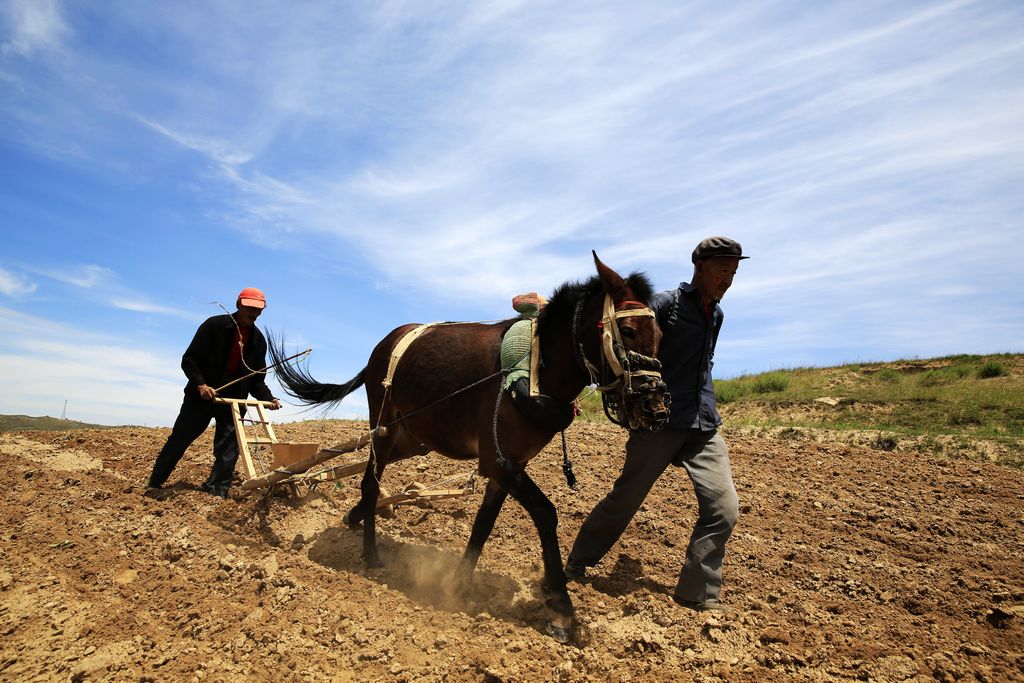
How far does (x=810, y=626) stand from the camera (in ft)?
14.4

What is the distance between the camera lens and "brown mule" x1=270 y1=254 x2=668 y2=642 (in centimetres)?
425

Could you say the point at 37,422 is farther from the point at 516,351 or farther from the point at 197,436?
the point at 516,351

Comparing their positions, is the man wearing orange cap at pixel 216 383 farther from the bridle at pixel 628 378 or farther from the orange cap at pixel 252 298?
the bridle at pixel 628 378

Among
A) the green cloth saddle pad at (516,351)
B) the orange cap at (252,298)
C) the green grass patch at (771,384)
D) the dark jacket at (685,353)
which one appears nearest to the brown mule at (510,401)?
the green cloth saddle pad at (516,351)

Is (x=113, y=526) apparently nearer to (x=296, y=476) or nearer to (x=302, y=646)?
(x=296, y=476)

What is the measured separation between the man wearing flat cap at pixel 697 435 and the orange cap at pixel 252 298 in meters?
4.34

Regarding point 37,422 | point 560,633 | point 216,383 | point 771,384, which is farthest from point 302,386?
point 771,384

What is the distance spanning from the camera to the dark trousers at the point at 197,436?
7.11 m

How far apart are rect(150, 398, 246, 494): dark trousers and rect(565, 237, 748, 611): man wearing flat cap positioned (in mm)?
4292

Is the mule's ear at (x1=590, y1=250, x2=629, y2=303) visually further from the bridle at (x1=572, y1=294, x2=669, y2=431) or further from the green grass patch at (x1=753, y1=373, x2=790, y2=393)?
the green grass patch at (x1=753, y1=373, x2=790, y2=393)

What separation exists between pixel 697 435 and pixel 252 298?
476 cm

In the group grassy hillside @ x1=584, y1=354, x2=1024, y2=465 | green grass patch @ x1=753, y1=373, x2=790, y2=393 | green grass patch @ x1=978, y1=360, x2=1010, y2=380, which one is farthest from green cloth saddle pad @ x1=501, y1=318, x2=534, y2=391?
green grass patch @ x1=978, y1=360, x2=1010, y2=380

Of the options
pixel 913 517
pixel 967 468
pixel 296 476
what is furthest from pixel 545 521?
pixel 967 468

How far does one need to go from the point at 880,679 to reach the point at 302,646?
3201 mm
